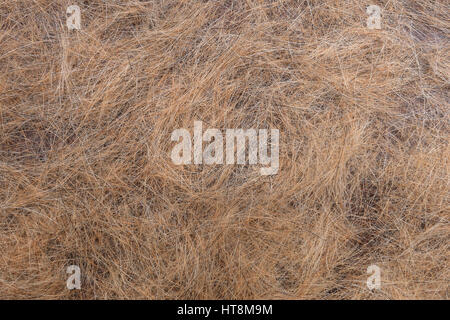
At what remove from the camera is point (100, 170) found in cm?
189

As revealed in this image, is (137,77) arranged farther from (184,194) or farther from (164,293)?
(164,293)

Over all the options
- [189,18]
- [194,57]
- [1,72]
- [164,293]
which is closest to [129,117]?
[194,57]

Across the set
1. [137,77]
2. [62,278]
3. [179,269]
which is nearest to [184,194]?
[179,269]

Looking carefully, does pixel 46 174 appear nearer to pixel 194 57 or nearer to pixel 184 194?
pixel 184 194

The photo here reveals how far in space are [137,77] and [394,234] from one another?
1908mm

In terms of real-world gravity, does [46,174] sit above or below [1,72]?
below

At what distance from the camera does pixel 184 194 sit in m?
1.90

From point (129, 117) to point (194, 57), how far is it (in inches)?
22.1

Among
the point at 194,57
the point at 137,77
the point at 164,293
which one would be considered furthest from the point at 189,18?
the point at 164,293

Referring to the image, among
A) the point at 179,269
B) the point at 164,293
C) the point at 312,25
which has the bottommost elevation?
the point at 164,293

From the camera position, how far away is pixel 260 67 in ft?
6.26

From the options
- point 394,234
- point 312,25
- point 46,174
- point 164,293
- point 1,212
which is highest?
point 312,25

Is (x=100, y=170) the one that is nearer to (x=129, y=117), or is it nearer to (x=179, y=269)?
(x=129, y=117)

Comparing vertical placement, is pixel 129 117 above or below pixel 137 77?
below
